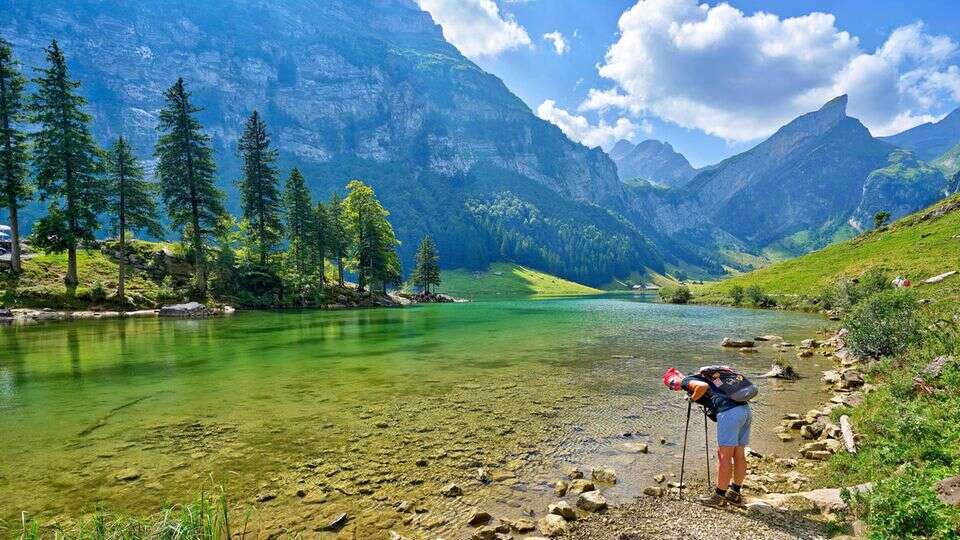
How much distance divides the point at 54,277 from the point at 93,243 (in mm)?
5295

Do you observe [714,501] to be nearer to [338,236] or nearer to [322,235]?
[322,235]

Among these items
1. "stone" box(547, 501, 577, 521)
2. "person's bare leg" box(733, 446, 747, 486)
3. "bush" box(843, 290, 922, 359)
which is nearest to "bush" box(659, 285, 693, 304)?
"bush" box(843, 290, 922, 359)

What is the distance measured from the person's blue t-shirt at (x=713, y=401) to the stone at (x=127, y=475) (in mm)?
12738

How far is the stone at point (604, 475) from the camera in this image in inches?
390

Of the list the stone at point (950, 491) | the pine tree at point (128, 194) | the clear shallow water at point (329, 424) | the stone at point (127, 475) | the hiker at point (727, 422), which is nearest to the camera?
the stone at point (950, 491)

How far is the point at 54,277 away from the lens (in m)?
43.4

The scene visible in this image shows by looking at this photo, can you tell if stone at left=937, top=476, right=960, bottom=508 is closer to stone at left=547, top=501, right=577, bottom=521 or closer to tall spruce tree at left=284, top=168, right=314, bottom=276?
stone at left=547, top=501, right=577, bottom=521

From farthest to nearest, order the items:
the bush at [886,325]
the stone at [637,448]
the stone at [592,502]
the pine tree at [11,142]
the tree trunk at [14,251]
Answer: the pine tree at [11,142], the tree trunk at [14,251], the bush at [886,325], the stone at [637,448], the stone at [592,502]

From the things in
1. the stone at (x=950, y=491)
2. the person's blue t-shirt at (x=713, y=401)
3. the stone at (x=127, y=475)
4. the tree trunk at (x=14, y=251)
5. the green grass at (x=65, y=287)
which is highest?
the tree trunk at (x=14, y=251)

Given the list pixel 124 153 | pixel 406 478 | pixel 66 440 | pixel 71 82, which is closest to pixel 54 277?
pixel 124 153

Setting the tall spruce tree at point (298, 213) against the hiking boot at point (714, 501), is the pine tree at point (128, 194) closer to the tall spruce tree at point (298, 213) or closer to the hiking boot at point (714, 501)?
the tall spruce tree at point (298, 213)

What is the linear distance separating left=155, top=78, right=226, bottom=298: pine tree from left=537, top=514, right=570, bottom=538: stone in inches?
2317

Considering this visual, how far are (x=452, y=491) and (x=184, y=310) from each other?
5043 centimetres

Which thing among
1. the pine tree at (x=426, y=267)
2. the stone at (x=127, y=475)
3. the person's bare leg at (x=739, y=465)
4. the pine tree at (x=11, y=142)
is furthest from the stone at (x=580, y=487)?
the pine tree at (x=426, y=267)
